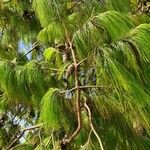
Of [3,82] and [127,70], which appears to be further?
[3,82]

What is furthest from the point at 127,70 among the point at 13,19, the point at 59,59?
the point at 13,19

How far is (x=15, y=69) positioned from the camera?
1379 mm

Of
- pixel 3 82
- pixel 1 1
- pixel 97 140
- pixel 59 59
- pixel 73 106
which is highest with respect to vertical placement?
pixel 1 1

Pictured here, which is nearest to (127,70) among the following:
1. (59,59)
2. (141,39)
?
(141,39)

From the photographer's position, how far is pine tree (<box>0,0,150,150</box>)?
1.04 meters

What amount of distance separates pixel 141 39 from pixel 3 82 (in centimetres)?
48

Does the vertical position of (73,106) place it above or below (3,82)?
below

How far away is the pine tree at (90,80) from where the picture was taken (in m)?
1.04

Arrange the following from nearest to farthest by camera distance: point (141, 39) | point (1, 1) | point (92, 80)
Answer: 1. point (141, 39)
2. point (92, 80)
3. point (1, 1)

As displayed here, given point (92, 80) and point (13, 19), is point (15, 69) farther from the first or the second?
point (13, 19)

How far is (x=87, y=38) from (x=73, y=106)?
19 cm

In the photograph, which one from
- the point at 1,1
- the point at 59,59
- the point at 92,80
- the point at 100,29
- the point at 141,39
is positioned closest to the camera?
the point at 141,39

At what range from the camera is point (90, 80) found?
1279 millimetres

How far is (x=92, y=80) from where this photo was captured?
1279mm
